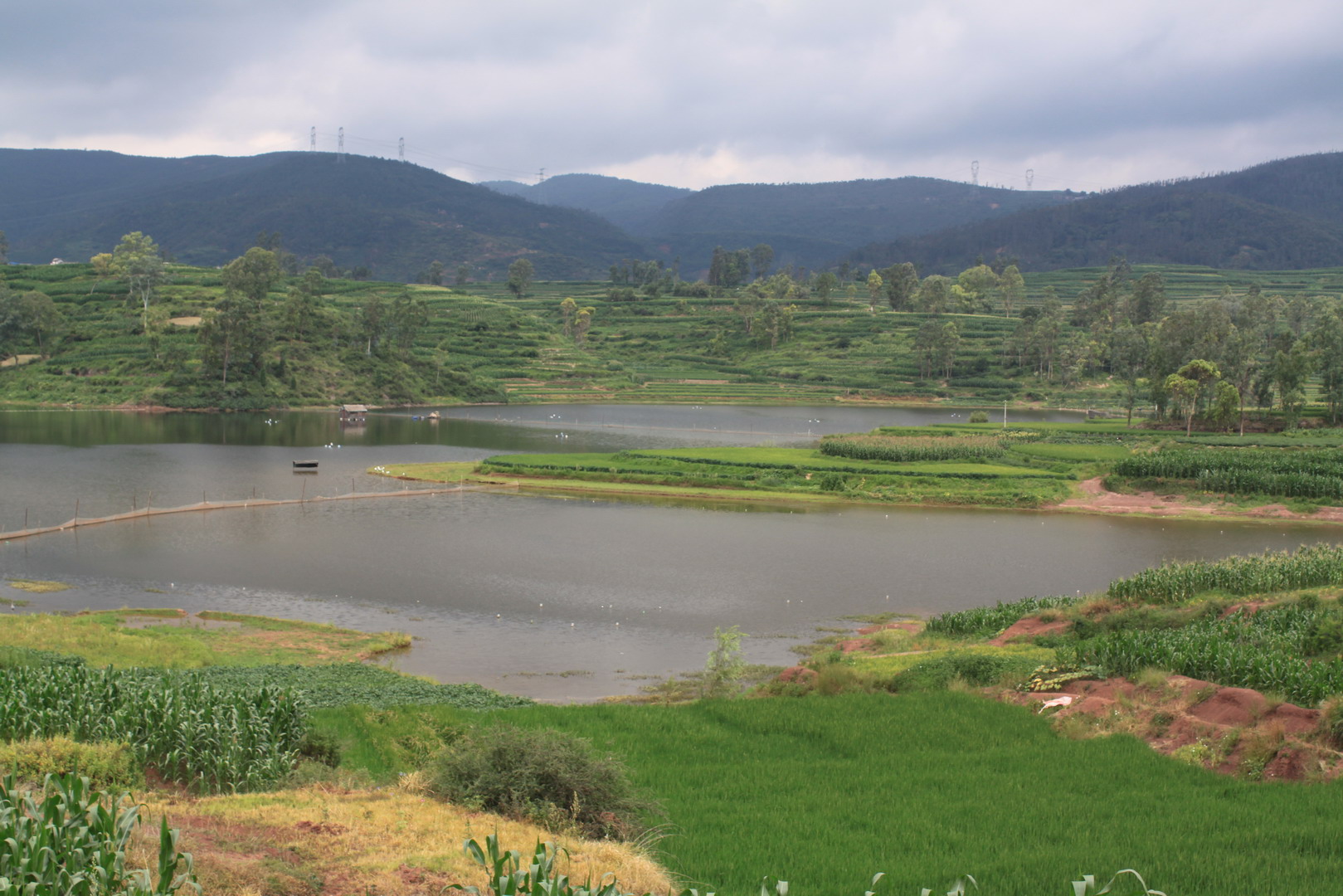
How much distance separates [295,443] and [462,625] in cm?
5382

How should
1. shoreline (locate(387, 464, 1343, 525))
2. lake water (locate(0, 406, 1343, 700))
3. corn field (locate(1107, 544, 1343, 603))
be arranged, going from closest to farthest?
1. corn field (locate(1107, 544, 1343, 603))
2. lake water (locate(0, 406, 1343, 700))
3. shoreline (locate(387, 464, 1343, 525))

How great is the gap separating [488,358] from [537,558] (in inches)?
4063

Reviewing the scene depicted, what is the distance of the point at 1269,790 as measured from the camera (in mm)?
13820

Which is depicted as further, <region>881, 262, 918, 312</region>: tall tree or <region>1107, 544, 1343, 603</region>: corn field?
<region>881, 262, 918, 312</region>: tall tree

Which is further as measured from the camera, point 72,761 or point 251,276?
point 251,276

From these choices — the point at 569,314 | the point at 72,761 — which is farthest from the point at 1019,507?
the point at 569,314

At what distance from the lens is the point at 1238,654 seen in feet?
65.4

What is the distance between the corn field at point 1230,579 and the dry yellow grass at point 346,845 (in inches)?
883

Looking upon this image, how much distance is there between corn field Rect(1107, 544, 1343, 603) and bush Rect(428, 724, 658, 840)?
67.9ft

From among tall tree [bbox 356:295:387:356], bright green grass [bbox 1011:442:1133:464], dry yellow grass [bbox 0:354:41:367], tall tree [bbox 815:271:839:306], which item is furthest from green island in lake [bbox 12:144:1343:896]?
tall tree [bbox 815:271:839:306]

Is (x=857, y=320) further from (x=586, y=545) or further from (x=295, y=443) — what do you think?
(x=586, y=545)

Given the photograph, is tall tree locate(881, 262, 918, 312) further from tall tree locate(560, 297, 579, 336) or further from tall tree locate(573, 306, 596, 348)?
tall tree locate(560, 297, 579, 336)

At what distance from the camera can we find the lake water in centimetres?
3184

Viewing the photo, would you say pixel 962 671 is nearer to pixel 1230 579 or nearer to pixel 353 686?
pixel 1230 579
